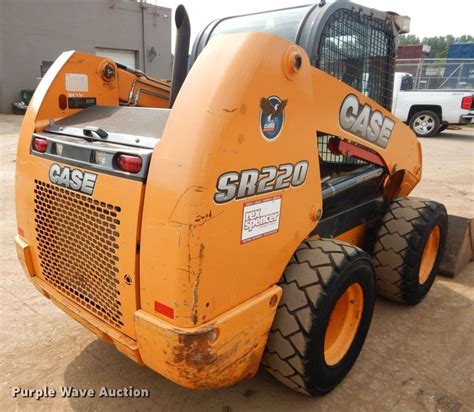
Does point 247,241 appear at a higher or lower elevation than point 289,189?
lower

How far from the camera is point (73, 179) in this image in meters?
2.05

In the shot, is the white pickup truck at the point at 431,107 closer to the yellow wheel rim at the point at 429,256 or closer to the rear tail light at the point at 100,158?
the yellow wheel rim at the point at 429,256

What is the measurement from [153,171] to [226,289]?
58 cm

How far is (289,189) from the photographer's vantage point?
2.01m

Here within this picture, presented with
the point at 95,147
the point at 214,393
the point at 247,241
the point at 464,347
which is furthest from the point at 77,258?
the point at 464,347

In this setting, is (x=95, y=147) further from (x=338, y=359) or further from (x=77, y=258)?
(x=338, y=359)

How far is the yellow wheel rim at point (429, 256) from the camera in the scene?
3.50 meters

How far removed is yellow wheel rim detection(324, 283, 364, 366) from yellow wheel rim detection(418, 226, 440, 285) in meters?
1.25

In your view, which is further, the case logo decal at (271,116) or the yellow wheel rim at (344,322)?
the yellow wheel rim at (344,322)

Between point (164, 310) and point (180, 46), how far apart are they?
1634mm

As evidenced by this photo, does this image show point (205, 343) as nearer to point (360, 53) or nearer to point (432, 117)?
point (360, 53)

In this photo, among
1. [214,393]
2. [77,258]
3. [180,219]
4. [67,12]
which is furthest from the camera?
[67,12]

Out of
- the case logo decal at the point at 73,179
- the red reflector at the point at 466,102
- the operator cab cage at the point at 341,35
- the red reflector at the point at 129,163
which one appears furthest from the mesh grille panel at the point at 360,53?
the red reflector at the point at 466,102

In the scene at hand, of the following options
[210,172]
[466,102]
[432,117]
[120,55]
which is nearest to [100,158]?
[210,172]
